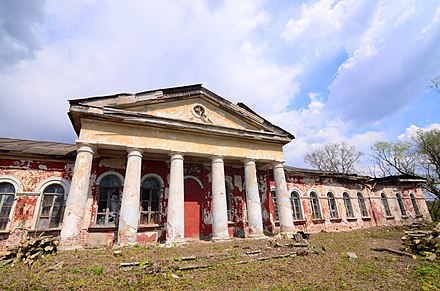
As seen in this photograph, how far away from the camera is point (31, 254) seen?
6.50 m

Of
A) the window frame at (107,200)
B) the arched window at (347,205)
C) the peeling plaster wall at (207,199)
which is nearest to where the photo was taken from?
the peeling plaster wall at (207,199)

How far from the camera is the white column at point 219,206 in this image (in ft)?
30.4

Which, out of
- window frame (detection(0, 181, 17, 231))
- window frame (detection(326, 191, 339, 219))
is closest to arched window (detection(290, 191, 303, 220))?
window frame (detection(326, 191, 339, 219))

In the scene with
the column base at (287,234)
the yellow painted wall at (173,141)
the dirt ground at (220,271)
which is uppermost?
the yellow painted wall at (173,141)

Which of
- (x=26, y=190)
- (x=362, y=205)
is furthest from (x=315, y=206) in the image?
(x=26, y=190)

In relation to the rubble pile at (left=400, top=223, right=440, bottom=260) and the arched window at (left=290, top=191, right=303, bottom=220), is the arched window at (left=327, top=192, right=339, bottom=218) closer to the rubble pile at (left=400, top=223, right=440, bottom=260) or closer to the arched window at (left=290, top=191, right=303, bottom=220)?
the arched window at (left=290, top=191, right=303, bottom=220)

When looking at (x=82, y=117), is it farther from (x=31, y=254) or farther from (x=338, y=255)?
(x=338, y=255)

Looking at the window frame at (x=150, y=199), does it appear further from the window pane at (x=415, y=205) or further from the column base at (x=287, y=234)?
the window pane at (x=415, y=205)

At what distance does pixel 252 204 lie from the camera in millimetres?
10328

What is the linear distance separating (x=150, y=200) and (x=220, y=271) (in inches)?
234

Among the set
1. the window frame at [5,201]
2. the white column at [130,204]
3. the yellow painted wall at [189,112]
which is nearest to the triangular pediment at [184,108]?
the yellow painted wall at [189,112]

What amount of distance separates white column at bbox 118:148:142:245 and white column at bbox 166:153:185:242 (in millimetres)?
1228

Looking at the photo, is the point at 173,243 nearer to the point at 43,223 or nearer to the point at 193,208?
the point at 193,208

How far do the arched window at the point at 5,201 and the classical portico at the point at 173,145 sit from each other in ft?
8.71
